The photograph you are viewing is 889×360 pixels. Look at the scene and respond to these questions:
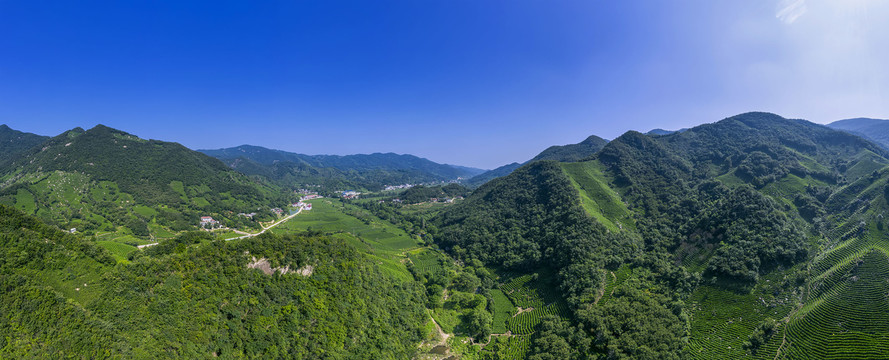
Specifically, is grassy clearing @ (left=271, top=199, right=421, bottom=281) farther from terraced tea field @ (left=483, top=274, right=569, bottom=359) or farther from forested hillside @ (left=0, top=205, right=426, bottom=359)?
terraced tea field @ (left=483, top=274, right=569, bottom=359)

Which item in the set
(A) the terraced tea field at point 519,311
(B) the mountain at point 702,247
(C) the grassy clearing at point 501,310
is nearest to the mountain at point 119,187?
(B) the mountain at point 702,247

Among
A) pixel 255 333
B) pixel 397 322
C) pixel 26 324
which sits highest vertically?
pixel 26 324

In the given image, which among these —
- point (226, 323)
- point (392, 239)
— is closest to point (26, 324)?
point (226, 323)

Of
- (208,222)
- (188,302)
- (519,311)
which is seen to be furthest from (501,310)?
(208,222)

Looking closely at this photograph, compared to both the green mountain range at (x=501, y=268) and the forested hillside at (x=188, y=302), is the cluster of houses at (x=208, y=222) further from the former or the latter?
the forested hillside at (x=188, y=302)

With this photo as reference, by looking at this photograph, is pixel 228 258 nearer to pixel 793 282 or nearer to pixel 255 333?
pixel 255 333

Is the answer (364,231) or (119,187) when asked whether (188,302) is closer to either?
(364,231)
